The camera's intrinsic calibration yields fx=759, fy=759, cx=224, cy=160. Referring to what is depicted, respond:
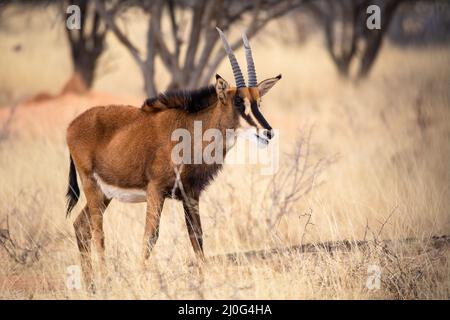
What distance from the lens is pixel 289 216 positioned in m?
8.51

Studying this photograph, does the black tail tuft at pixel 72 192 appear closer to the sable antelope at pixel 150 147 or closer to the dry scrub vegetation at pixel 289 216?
the sable antelope at pixel 150 147

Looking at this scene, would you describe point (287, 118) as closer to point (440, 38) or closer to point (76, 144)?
point (440, 38)

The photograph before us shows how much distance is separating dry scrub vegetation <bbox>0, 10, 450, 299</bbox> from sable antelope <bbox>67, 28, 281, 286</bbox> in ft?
0.76

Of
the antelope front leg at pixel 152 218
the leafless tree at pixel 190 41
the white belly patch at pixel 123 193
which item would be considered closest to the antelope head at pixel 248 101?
the antelope front leg at pixel 152 218

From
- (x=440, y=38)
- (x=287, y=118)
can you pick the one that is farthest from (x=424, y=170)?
(x=440, y=38)

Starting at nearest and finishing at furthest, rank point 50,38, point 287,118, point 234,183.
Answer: point 234,183 → point 287,118 → point 50,38

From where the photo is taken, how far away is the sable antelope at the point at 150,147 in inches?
261

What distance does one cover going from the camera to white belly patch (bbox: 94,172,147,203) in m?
6.86

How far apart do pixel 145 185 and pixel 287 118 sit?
30.6 ft

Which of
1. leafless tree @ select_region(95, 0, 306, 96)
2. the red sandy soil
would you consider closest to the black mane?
leafless tree @ select_region(95, 0, 306, 96)

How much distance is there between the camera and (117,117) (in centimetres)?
712

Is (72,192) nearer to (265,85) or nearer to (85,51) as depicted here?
(265,85)

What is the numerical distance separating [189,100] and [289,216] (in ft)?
7.17
